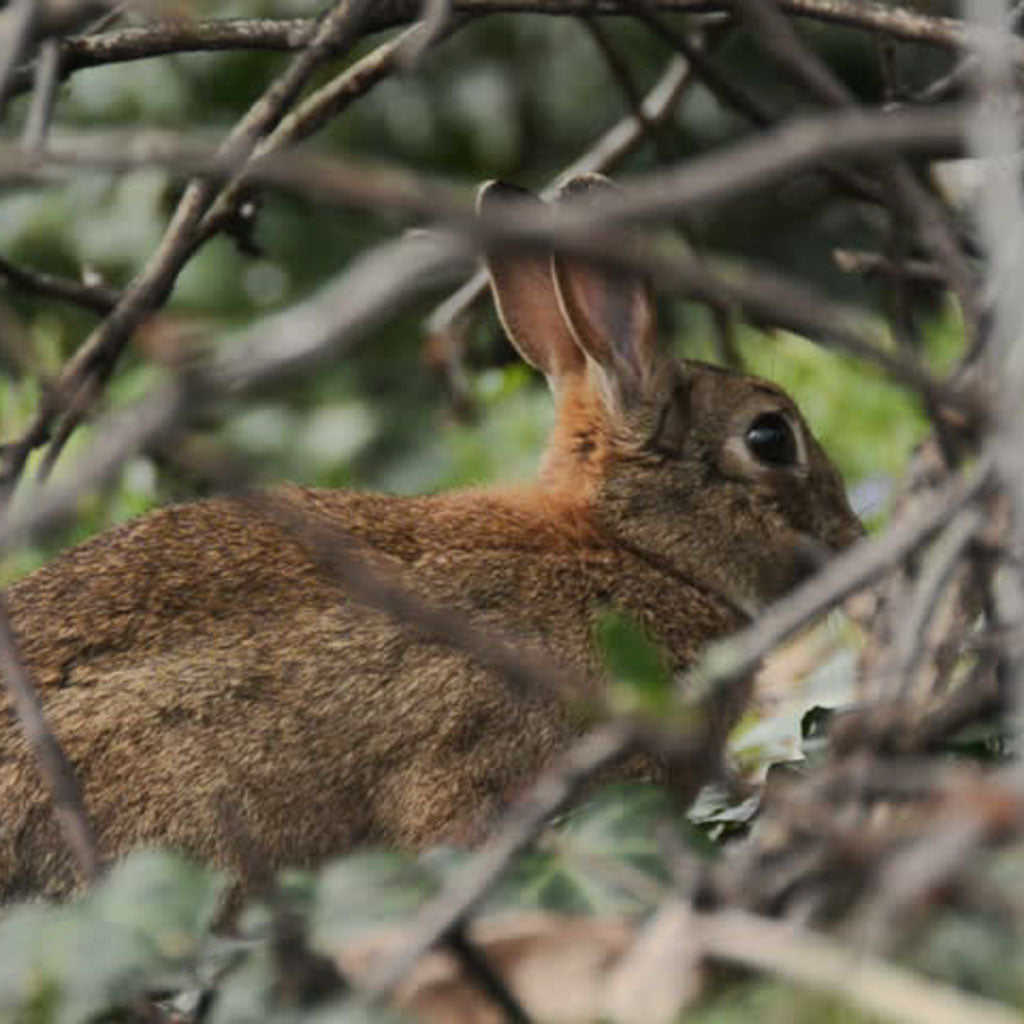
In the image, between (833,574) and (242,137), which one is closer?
(833,574)

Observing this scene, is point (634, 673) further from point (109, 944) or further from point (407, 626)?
point (407, 626)

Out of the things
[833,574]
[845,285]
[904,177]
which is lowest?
[845,285]

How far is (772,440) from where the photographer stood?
609 centimetres

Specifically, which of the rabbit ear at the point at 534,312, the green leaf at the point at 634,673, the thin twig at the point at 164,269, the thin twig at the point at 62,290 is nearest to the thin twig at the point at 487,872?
the green leaf at the point at 634,673

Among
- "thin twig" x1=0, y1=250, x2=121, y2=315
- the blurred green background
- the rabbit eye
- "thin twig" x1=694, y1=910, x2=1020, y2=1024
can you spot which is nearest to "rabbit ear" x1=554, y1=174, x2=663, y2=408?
the rabbit eye

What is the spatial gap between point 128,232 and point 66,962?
6.65 metres

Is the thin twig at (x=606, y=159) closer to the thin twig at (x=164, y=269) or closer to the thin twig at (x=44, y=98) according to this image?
the thin twig at (x=164, y=269)

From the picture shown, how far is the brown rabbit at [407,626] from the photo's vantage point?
15.9ft

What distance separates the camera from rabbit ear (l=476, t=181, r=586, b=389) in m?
6.08

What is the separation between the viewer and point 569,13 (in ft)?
16.2

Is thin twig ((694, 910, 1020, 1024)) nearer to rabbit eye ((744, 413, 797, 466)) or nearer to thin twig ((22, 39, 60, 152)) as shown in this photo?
thin twig ((22, 39, 60, 152))

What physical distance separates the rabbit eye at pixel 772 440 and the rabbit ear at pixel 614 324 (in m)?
0.28

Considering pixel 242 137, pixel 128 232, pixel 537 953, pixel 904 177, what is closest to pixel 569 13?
pixel 242 137

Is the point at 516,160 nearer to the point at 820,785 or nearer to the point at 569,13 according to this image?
the point at 569,13
